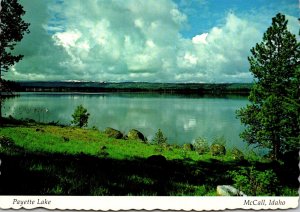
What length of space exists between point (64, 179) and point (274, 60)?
13764mm

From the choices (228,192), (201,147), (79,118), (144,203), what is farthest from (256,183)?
(79,118)

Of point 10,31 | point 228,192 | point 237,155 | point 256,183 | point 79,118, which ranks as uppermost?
point 10,31

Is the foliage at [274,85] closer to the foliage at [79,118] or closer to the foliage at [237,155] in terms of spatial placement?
the foliage at [237,155]

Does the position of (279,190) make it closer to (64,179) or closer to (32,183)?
(64,179)

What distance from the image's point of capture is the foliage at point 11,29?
33.8 feet

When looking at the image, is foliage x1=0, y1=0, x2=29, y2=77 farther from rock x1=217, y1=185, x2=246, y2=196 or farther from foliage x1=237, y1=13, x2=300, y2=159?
foliage x1=237, y1=13, x2=300, y2=159

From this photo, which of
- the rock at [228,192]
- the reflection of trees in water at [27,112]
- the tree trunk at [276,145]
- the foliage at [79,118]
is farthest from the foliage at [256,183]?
the foliage at [79,118]

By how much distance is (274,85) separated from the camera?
17.0m

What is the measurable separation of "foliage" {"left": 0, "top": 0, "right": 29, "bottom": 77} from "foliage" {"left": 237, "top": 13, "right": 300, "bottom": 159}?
9.73 metres

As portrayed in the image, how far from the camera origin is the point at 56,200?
6691 millimetres

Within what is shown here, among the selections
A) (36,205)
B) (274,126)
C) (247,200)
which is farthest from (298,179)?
(274,126)

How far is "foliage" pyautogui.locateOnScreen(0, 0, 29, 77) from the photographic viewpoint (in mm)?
10297

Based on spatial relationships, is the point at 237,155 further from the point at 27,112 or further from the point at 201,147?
the point at 27,112

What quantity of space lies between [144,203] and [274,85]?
12.3 metres
